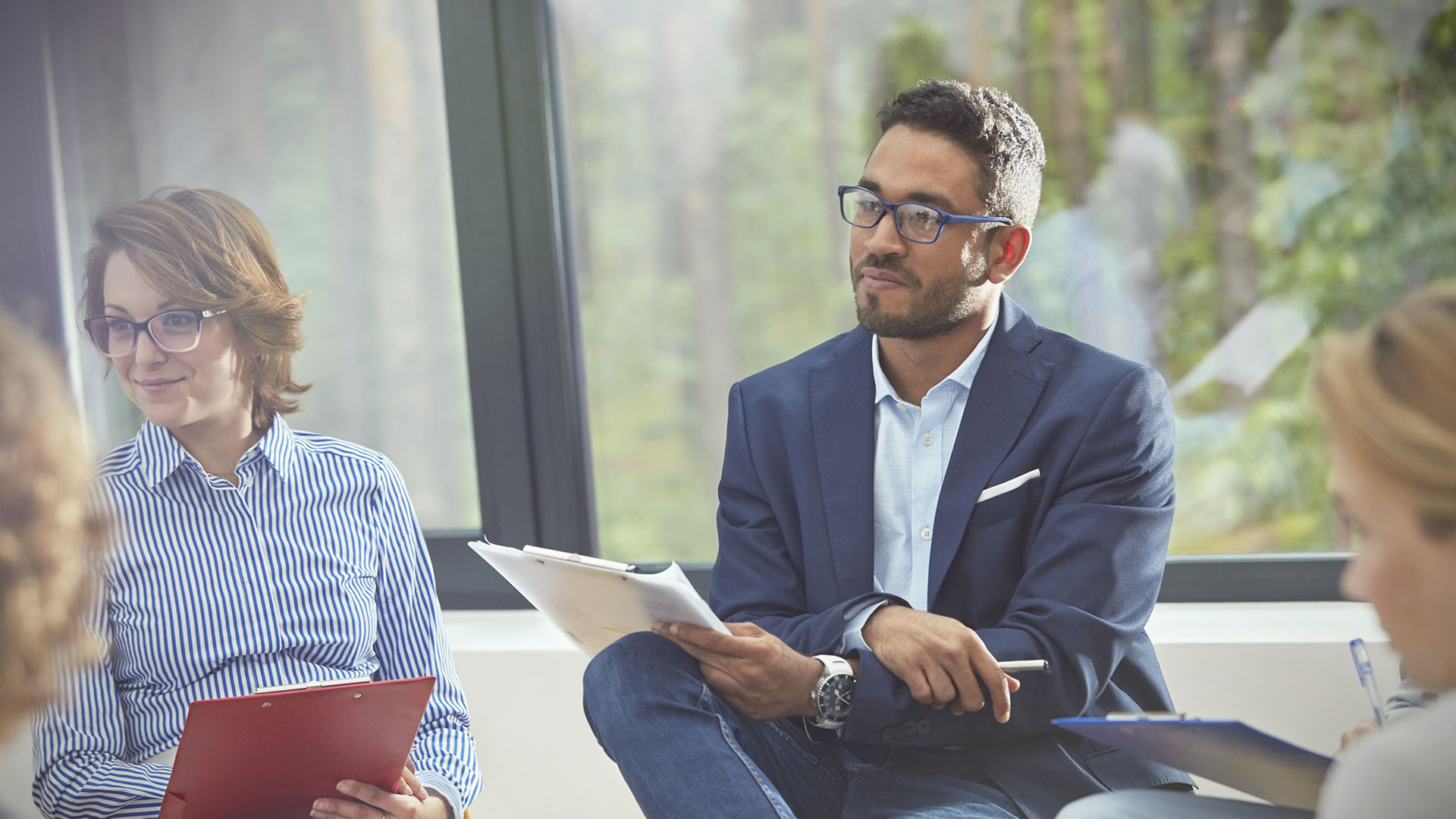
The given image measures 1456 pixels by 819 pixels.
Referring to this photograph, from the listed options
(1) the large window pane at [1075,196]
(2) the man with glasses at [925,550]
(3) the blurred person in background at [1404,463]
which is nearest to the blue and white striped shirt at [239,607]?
(2) the man with glasses at [925,550]

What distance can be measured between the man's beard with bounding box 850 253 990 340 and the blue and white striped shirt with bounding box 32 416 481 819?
0.81 metres

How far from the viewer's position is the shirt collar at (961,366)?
189 centimetres

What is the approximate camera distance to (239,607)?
5.72 feet

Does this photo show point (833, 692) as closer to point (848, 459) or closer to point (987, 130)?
point (848, 459)

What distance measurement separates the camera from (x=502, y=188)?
2.65m

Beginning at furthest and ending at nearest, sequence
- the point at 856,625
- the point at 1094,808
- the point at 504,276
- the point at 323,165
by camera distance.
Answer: the point at 323,165 → the point at 504,276 → the point at 856,625 → the point at 1094,808

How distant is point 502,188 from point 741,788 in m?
1.61

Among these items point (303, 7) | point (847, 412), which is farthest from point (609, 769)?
point (303, 7)

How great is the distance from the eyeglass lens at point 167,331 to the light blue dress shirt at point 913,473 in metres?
1.08

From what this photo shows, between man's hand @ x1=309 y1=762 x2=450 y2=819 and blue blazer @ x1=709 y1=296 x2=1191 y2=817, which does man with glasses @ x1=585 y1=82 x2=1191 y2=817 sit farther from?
man's hand @ x1=309 y1=762 x2=450 y2=819

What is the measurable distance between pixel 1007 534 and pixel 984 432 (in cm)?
15

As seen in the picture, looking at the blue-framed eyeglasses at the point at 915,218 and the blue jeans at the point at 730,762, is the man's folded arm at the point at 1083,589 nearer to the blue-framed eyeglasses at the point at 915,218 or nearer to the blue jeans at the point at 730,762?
the blue jeans at the point at 730,762

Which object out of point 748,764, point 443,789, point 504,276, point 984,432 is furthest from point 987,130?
point 443,789

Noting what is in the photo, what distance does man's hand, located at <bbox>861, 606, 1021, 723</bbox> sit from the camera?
1.58m
